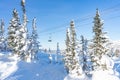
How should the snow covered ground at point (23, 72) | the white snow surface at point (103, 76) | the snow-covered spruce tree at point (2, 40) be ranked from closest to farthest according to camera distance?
the white snow surface at point (103, 76)
the snow covered ground at point (23, 72)
the snow-covered spruce tree at point (2, 40)

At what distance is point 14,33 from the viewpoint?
69.9m

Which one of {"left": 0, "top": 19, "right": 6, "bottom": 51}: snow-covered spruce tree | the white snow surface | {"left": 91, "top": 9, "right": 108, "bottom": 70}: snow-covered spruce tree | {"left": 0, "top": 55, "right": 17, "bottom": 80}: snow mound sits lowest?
the white snow surface

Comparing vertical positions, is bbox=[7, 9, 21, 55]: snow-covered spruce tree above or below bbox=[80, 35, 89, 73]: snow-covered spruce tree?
above

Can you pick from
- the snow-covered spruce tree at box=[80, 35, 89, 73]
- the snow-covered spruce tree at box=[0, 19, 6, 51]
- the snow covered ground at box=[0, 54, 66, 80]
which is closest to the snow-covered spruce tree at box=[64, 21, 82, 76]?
the snow covered ground at box=[0, 54, 66, 80]

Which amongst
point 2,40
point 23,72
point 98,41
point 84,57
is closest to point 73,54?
point 98,41

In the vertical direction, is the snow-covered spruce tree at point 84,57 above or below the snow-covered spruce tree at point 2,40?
below

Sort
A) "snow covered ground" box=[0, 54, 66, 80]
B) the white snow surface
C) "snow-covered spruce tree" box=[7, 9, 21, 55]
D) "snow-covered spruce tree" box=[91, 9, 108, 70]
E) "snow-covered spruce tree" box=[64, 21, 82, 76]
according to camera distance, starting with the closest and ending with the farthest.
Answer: the white snow surface
"snow covered ground" box=[0, 54, 66, 80]
"snow-covered spruce tree" box=[91, 9, 108, 70]
"snow-covered spruce tree" box=[64, 21, 82, 76]
"snow-covered spruce tree" box=[7, 9, 21, 55]

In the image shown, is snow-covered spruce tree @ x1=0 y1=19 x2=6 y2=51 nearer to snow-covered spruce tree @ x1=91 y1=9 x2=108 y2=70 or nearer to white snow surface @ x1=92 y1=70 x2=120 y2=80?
snow-covered spruce tree @ x1=91 y1=9 x2=108 y2=70

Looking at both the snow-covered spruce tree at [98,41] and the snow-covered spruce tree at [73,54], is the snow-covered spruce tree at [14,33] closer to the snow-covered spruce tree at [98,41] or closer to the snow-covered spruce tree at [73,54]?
the snow-covered spruce tree at [73,54]

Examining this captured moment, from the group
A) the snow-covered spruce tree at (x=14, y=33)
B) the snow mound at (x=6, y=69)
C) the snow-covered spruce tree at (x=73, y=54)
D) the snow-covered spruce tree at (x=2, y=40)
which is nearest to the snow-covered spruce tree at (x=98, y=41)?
the snow-covered spruce tree at (x=73, y=54)

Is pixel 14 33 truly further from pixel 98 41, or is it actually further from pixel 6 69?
pixel 98 41

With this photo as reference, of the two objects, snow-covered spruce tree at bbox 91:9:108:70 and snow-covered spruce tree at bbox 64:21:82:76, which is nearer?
snow-covered spruce tree at bbox 91:9:108:70

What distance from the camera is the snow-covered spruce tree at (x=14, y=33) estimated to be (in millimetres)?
68375

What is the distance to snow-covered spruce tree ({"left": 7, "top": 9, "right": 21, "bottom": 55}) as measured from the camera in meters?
68.4
